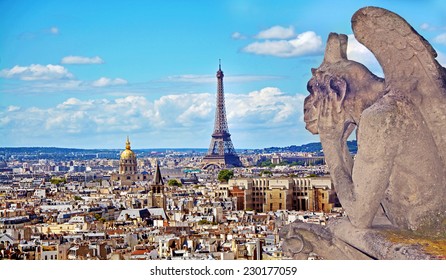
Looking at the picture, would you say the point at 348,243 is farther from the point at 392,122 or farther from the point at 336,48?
the point at 336,48

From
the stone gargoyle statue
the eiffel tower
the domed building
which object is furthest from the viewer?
the eiffel tower

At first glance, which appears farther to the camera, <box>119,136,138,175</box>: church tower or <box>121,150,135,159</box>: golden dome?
<box>119,136,138,175</box>: church tower

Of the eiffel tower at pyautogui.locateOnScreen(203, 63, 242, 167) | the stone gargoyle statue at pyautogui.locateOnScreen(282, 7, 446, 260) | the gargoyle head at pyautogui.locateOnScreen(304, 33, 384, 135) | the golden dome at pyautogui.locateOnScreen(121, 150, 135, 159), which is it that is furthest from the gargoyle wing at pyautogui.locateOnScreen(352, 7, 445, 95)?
the eiffel tower at pyautogui.locateOnScreen(203, 63, 242, 167)

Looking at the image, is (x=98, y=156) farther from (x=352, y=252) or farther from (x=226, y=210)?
(x=352, y=252)

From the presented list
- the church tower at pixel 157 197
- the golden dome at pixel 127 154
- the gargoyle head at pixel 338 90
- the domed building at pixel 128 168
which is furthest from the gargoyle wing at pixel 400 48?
the golden dome at pixel 127 154

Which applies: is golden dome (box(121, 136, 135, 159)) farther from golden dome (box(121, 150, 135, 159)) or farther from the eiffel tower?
the eiffel tower

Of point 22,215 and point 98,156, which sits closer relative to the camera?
point 22,215

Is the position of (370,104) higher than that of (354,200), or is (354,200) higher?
(370,104)
